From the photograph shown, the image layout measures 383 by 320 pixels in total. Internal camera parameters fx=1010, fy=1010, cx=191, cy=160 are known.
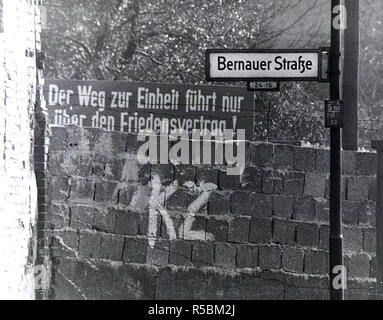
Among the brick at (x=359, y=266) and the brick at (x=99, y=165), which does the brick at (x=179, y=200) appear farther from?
the brick at (x=359, y=266)

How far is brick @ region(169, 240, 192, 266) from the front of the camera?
11.4 metres

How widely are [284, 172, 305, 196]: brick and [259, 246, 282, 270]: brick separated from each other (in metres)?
0.70

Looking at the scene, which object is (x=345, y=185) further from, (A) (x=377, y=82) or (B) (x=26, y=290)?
(A) (x=377, y=82)

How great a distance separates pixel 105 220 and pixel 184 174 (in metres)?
1.08

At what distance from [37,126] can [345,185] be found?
13.5 feet

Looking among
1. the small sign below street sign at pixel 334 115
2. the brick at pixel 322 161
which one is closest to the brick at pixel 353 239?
the brick at pixel 322 161

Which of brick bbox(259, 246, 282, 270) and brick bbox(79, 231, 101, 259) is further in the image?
brick bbox(259, 246, 282, 270)

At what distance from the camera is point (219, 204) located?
11633mm

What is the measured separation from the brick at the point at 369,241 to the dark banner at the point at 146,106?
6143 mm

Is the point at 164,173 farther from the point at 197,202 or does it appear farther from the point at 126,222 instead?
the point at 126,222

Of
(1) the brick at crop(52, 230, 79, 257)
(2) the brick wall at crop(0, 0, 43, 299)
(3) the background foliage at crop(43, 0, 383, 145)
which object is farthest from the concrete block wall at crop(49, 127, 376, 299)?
(3) the background foliage at crop(43, 0, 383, 145)

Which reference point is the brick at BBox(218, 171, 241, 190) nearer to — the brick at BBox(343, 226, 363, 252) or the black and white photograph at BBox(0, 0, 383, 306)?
the black and white photograph at BBox(0, 0, 383, 306)

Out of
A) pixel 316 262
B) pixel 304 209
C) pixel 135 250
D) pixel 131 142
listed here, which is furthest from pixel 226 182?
pixel 316 262

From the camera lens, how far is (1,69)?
829 centimetres
